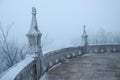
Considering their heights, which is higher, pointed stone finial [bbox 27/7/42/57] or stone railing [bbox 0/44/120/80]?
pointed stone finial [bbox 27/7/42/57]

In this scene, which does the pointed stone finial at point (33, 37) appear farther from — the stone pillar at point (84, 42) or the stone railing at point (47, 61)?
the stone pillar at point (84, 42)

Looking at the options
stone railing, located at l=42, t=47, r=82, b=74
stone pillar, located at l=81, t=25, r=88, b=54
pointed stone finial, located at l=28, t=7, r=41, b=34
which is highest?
pointed stone finial, located at l=28, t=7, r=41, b=34

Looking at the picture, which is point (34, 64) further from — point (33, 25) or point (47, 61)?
point (47, 61)

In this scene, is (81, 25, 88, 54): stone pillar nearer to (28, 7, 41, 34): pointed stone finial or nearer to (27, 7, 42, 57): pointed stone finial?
(27, 7, 42, 57): pointed stone finial

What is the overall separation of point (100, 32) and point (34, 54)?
6192 centimetres

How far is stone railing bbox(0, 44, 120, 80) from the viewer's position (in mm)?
4382

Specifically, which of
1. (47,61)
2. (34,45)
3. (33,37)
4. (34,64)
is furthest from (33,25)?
(47,61)

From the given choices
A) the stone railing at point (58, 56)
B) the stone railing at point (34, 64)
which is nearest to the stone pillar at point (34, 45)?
the stone railing at point (34, 64)

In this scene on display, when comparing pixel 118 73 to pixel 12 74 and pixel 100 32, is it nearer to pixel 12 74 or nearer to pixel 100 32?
pixel 12 74

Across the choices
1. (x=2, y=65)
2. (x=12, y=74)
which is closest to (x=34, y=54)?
(x=12, y=74)

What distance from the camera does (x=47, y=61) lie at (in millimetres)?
8758

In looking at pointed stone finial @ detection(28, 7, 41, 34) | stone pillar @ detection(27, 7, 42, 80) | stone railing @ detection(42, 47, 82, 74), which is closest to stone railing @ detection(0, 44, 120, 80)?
stone railing @ detection(42, 47, 82, 74)

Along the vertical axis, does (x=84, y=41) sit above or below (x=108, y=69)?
above

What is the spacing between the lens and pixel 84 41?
45.5 feet
